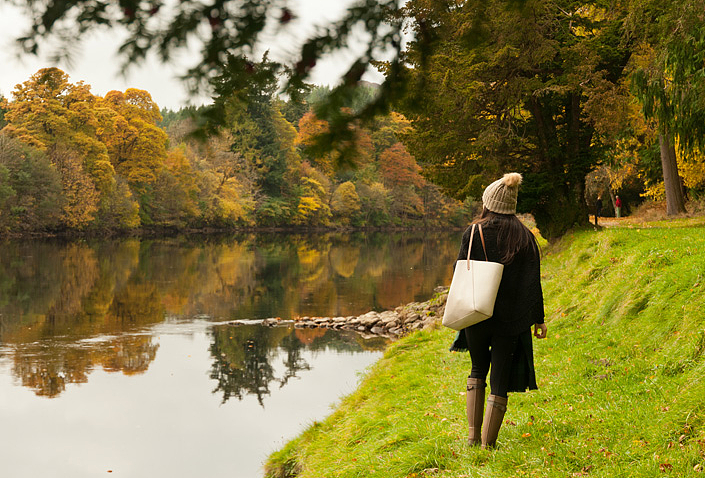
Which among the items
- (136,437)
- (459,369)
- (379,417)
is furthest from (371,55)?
(136,437)

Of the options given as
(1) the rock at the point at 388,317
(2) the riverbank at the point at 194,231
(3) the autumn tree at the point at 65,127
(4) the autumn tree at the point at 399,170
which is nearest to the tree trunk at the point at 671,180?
(1) the rock at the point at 388,317

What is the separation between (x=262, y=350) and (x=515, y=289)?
11.8 metres

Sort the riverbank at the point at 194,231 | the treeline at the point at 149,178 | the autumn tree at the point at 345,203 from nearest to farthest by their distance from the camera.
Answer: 1. the treeline at the point at 149,178
2. the riverbank at the point at 194,231
3. the autumn tree at the point at 345,203

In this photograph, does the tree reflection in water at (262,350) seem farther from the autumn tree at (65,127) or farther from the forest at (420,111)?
the autumn tree at (65,127)

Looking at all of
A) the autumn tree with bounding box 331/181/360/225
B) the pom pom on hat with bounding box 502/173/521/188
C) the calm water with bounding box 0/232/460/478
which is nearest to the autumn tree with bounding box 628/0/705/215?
the pom pom on hat with bounding box 502/173/521/188

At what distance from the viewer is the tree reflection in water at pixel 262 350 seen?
44.3 ft

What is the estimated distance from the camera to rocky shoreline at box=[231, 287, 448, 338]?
1748 centimetres

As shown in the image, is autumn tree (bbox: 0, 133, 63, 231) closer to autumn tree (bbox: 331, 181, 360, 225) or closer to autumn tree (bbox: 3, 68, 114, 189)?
autumn tree (bbox: 3, 68, 114, 189)

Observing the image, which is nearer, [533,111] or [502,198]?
[502,198]

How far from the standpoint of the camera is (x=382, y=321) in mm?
18516

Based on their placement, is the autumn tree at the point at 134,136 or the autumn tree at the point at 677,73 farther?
the autumn tree at the point at 134,136

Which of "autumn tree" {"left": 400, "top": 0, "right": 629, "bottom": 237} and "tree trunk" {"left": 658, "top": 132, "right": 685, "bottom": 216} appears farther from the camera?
"tree trunk" {"left": 658, "top": 132, "right": 685, "bottom": 216}

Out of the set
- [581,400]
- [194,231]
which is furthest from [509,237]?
[194,231]

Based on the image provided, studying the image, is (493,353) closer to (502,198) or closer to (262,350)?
(502,198)
